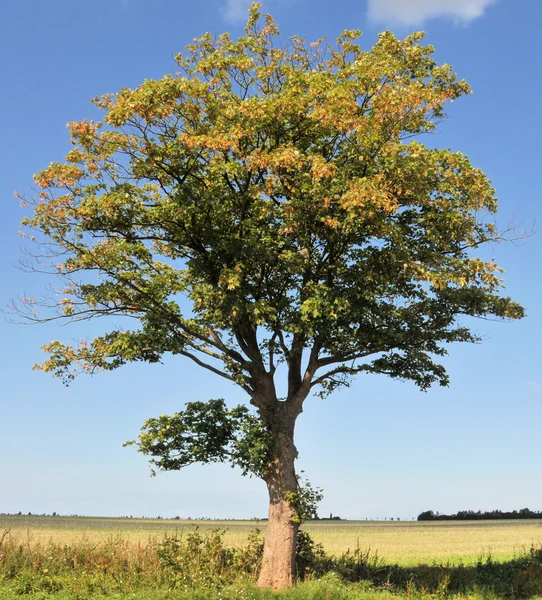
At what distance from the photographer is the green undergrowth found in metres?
19.1

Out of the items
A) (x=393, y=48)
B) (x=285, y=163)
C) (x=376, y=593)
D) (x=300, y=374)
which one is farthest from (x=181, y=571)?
(x=393, y=48)

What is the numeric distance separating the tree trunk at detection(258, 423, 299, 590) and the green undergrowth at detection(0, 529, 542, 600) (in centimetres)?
76

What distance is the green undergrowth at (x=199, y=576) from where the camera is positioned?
1914 centimetres

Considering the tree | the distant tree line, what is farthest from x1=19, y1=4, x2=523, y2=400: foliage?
the distant tree line

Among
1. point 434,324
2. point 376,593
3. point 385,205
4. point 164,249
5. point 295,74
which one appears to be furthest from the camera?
point 164,249

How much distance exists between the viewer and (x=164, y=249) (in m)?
26.1

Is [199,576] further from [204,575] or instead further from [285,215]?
[285,215]

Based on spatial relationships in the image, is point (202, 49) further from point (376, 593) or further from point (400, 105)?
point (376, 593)

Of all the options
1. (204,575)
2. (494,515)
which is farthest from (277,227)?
(494,515)

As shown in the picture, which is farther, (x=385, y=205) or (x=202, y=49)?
(x=202, y=49)

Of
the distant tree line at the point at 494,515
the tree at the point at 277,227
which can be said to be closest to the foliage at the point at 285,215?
the tree at the point at 277,227

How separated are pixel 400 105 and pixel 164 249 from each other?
10722 mm

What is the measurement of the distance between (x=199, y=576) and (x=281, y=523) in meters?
3.08

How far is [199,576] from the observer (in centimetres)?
2111
